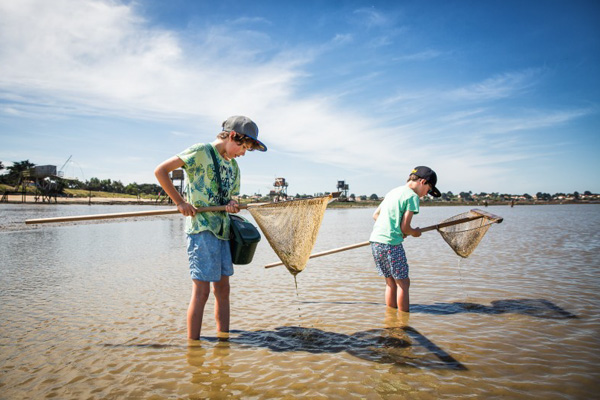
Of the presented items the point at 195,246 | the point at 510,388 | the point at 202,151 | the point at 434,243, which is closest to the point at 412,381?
the point at 510,388

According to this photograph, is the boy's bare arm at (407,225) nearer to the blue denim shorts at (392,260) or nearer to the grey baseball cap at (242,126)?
the blue denim shorts at (392,260)

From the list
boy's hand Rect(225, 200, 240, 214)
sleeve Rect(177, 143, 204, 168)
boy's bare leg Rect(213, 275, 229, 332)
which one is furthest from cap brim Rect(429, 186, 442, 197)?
sleeve Rect(177, 143, 204, 168)

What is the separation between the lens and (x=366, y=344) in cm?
355

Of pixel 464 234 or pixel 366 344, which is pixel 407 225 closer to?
pixel 366 344

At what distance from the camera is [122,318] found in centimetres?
434

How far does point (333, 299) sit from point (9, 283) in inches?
227

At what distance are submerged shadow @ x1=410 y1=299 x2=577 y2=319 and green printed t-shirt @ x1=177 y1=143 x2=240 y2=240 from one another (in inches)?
123

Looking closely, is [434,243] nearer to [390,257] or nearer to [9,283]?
[390,257]

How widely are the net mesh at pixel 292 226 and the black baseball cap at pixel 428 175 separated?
1.42m

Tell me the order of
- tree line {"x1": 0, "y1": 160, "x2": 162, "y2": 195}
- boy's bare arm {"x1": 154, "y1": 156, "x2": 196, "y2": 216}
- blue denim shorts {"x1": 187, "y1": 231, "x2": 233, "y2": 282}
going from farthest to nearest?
tree line {"x1": 0, "y1": 160, "x2": 162, "y2": 195} → blue denim shorts {"x1": 187, "y1": 231, "x2": 233, "y2": 282} → boy's bare arm {"x1": 154, "y1": 156, "x2": 196, "y2": 216}

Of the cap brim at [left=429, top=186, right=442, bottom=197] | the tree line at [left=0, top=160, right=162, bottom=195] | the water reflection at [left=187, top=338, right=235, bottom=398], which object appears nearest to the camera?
the water reflection at [left=187, top=338, right=235, bottom=398]

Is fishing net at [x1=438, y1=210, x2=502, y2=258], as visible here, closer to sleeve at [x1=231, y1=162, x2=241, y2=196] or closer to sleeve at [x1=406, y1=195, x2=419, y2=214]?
sleeve at [x1=406, y1=195, x2=419, y2=214]

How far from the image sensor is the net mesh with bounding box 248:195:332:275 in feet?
12.2

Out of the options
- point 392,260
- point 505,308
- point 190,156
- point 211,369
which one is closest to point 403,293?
point 392,260
